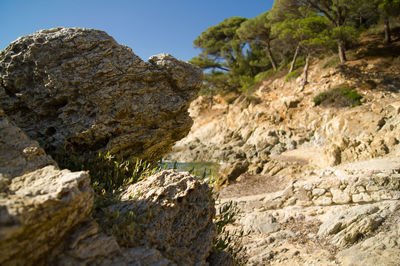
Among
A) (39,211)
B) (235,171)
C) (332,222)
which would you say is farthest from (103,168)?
(235,171)

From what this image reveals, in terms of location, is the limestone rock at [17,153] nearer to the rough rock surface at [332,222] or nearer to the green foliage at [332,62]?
the rough rock surface at [332,222]

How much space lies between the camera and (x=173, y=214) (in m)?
2.79

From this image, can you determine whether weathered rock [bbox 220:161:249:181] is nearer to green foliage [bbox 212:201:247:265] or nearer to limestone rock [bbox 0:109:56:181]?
green foliage [bbox 212:201:247:265]

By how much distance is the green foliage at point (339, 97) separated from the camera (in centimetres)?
1769

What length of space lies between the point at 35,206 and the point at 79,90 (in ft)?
8.86

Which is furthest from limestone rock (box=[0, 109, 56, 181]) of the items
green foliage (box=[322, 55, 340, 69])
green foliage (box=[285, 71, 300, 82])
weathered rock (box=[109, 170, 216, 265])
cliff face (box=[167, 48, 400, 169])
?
green foliage (box=[285, 71, 300, 82])

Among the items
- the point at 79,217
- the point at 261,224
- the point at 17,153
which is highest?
the point at 17,153

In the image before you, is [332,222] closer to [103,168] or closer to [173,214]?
[173,214]

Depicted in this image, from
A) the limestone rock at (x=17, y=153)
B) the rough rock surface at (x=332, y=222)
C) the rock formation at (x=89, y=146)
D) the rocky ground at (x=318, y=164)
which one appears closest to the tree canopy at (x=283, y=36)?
the rocky ground at (x=318, y=164)

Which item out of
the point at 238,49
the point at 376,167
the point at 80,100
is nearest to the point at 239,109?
the point at 238,49

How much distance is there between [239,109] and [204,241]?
26.4m

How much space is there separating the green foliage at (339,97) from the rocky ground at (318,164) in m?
0.34

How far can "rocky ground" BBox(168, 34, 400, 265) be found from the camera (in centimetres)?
523

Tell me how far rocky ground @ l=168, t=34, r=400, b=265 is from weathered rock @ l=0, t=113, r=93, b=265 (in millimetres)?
4633
